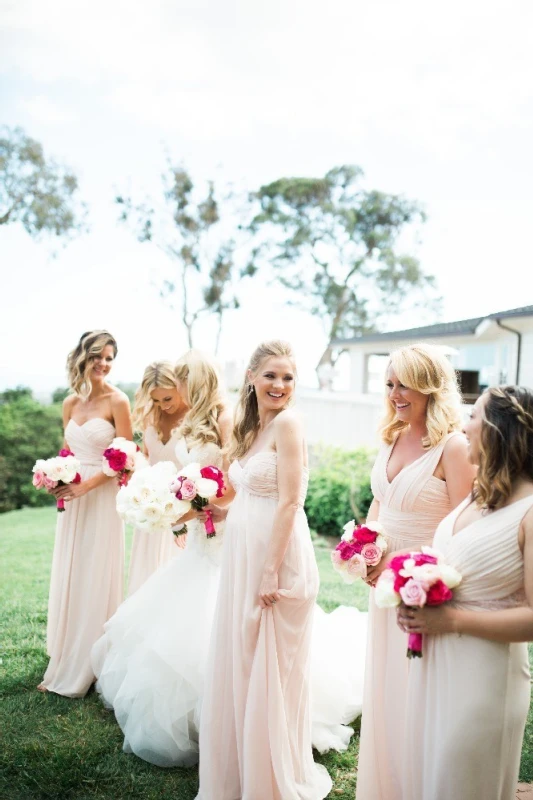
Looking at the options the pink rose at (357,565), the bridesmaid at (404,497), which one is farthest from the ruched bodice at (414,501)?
the pink rose at (357,565)

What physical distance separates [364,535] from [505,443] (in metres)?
1.00

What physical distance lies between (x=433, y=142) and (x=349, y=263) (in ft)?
21.1

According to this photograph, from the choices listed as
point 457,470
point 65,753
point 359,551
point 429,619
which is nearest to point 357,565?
point 359,551

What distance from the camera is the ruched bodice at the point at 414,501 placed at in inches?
123

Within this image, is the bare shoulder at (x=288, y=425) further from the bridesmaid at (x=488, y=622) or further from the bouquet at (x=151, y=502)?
the bridesmaid at (x=488, y=622)

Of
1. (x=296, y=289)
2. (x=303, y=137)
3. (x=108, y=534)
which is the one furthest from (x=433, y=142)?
(x=108, y=534)

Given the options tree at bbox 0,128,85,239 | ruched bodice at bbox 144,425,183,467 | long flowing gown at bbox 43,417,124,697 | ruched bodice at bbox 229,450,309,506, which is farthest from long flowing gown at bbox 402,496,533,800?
tree at bbox 0,128,85,239

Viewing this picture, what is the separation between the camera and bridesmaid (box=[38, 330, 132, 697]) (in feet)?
15.7

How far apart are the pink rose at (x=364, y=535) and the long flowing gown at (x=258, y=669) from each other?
0.38 m

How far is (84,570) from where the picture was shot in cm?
486

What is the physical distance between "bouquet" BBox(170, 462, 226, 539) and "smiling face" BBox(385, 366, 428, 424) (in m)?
1.21

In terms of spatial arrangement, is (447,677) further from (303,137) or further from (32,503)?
(303,137)

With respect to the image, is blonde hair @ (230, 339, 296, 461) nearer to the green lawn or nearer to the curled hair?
the curled hair

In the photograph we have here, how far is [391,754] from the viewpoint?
10.5ft
